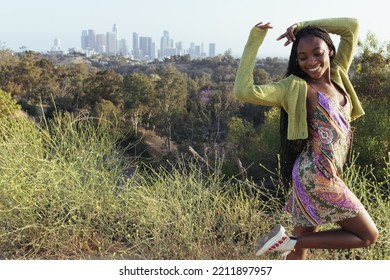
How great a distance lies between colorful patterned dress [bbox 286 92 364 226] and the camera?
54.7 inches

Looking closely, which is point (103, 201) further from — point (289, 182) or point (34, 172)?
point (289, 182)

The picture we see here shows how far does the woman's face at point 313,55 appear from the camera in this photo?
138 cm

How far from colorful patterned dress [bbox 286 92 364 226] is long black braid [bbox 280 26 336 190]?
0.08m

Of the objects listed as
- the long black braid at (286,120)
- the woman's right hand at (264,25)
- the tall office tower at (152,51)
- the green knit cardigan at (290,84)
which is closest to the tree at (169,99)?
the tall office tower at (152,51)

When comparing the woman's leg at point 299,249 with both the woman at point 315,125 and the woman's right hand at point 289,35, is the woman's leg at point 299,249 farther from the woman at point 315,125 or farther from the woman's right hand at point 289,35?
the woman's right hand at point 289,35

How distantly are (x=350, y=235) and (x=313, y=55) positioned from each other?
0.60 m

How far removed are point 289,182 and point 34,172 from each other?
3.92ft

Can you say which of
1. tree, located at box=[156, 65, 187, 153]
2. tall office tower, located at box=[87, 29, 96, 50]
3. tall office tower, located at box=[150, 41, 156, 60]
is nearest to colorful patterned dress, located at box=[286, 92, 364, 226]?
tree, located at box=[156, 65, 187, 153]

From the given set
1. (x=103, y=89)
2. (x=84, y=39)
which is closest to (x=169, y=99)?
(x=103, y=89)

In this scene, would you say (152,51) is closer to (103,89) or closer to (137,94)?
(103,89)

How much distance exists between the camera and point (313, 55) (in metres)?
1.39

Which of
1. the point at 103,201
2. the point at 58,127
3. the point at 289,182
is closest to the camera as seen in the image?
the point at 289,182

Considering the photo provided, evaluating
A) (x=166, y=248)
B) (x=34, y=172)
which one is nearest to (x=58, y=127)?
(x=34, y=172)
